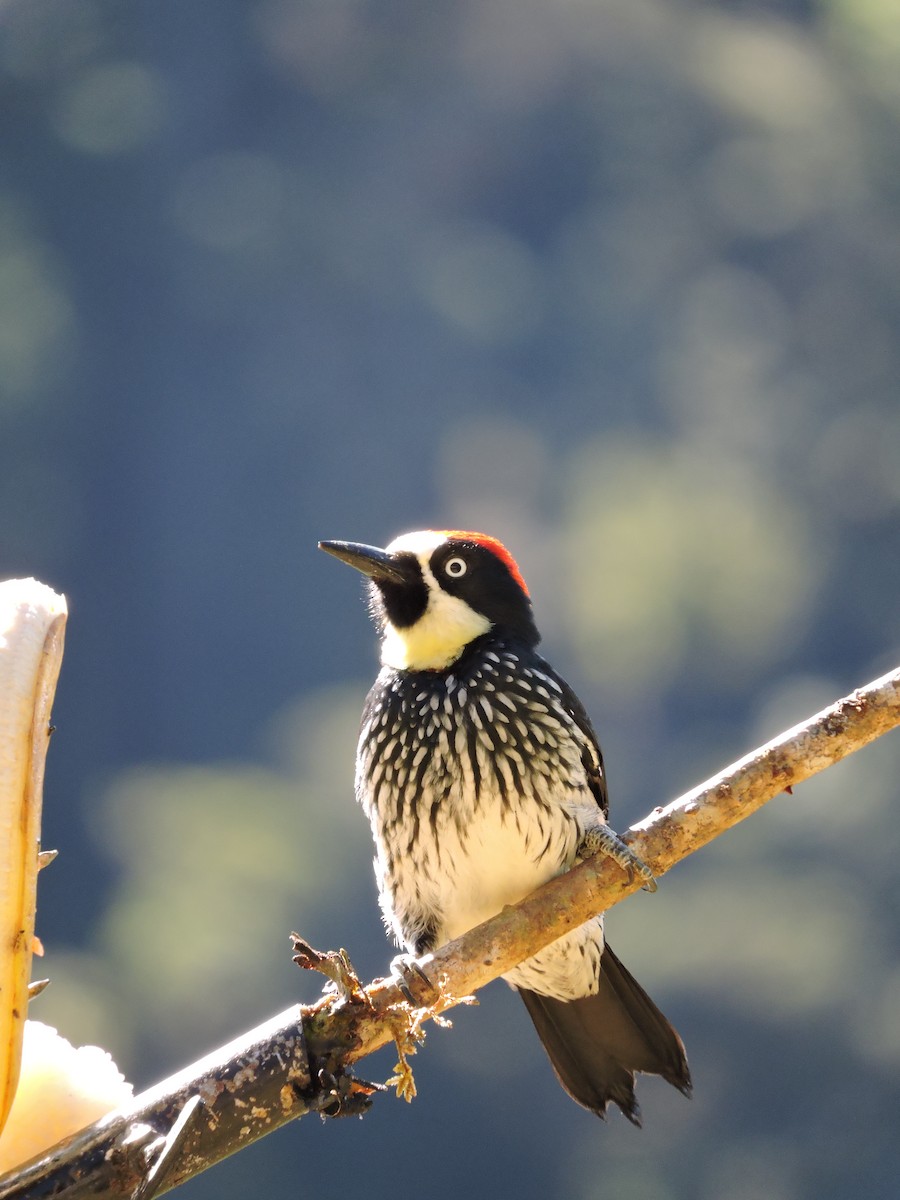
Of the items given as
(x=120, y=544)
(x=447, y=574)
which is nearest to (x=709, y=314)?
(x=120, y=544)

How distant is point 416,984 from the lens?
6.99ft

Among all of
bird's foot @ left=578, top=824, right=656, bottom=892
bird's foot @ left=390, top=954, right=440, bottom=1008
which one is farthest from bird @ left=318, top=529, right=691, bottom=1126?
bird's foot @ left=390, top=954, right=440, bottom=1008

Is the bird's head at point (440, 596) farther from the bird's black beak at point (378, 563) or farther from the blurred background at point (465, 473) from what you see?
the blurred background at point (465, 473)

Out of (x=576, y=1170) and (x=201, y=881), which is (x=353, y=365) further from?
(x=576, y=1170)

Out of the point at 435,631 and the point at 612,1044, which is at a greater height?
the point at 435,631

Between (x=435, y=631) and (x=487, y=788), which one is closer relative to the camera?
(x=487, y=788)

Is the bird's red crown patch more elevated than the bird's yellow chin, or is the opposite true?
the bird's red crown patch

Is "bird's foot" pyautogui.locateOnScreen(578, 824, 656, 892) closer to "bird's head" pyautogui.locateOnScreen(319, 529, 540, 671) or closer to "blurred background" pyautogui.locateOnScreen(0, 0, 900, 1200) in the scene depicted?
"bird's head" pyautogui.locateOnScreen(319, 529, 540, 671)

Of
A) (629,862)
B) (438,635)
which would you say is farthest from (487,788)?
(629,862)

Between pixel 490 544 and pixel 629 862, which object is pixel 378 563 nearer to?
pixel 490 544

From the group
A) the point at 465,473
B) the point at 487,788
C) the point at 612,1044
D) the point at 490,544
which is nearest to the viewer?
the point at 487,788

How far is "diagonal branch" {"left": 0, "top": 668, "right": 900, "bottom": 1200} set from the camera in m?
1.75

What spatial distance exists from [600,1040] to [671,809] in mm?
1035

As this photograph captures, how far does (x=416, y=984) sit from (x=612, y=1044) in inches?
45.6
